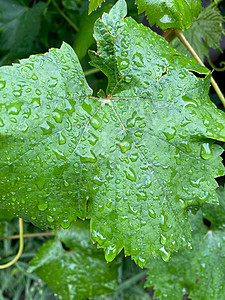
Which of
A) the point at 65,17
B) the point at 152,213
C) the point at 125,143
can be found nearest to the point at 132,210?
the point at 152,213

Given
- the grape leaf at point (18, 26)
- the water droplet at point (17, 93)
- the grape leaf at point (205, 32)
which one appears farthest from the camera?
the grape leaf at point (18, 26)

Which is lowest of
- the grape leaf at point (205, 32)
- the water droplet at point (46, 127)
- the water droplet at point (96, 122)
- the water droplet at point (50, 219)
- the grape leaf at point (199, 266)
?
the grape leaf at point (199, 266)

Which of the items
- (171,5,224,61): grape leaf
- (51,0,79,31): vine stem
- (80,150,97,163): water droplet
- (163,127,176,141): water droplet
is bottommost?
(51,0,79,31): vine stem

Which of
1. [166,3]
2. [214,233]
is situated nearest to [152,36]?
[166,3]

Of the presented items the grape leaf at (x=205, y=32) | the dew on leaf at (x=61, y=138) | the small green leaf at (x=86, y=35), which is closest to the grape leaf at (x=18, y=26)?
the small green leaf at (x=86, y=35)

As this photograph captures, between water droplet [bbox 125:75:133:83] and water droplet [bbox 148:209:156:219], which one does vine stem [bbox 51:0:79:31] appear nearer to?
water droplet [bbox 125:75:133:83]

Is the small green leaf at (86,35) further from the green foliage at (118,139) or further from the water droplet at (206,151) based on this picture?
the water droplet at (206,151)

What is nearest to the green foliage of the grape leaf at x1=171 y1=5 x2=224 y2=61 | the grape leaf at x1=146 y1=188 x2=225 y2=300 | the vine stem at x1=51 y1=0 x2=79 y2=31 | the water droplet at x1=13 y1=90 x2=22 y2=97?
the water droplet at x1=13 y1=90 x2=22 y2=97
